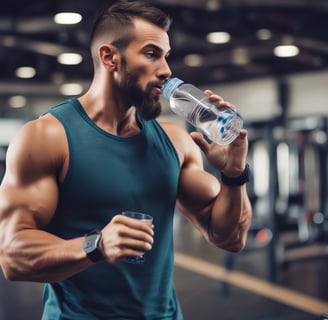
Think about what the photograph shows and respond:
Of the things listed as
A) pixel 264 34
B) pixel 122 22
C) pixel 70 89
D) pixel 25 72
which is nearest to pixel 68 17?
pixel 264 34

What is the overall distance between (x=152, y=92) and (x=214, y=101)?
6.6 inches

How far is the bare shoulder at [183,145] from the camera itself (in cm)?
161

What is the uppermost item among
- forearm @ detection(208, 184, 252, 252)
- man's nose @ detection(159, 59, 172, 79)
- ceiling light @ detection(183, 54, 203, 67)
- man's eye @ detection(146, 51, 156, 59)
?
ceiling light @ detection(183, 54, 203, 67)

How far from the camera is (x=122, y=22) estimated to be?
59.7 inches

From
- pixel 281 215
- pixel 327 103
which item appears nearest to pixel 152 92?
pixel 281 215

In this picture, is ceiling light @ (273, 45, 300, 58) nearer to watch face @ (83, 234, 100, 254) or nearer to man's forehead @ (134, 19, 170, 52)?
man's forehead @ (134, 19, 170, 52)

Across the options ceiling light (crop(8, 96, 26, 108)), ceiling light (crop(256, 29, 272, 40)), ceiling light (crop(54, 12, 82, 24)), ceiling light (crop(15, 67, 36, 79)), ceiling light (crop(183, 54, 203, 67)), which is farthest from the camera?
ceiling light (crop(8, 96, 26, 108))

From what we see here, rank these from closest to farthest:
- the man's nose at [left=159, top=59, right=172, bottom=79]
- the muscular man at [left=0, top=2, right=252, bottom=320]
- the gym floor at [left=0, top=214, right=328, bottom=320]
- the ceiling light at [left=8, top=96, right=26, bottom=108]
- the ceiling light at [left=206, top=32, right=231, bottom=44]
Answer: the muscular man at [left=0, top=2, right=252, bottom=320], the man's nose at [left=159, top=59, right=172, bottom=79], the gym floor at [left=0, top=214, right=328, bottom=320], the ceiling light at [left=206, top=32, right=231, bottom=44], the ceiling light at [left=8, top=96, right=26, bottom=108]

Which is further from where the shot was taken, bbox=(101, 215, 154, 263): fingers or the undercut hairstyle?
the undercut hairstyle

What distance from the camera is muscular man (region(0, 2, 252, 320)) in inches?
52.8

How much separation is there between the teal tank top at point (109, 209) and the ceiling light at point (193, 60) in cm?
658

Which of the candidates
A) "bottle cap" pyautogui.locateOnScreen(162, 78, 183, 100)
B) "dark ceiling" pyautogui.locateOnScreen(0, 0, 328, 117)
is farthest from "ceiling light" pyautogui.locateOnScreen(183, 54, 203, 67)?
"bottle cap" pyautogui.locateOnScreen(162, 78, 183, 100)

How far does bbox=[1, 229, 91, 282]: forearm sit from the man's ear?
20.0 inches

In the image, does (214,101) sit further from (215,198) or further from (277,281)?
(277,281)
